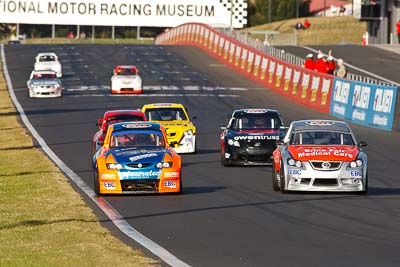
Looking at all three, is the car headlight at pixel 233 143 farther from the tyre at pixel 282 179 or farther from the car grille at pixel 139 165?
the car grille at pixel 139 165

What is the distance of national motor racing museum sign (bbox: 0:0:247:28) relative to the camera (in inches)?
4879

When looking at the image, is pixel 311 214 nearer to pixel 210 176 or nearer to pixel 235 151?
pixel 210 176

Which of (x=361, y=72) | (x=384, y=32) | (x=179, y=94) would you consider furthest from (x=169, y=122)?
(x=384, y=32)

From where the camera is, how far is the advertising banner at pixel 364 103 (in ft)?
130

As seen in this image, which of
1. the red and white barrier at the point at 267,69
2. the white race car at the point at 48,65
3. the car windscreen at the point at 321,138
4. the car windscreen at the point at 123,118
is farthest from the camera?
the white race car at the point at 48,65

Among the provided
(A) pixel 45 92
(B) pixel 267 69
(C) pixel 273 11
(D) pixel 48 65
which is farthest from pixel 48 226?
(C) pixel 273 11

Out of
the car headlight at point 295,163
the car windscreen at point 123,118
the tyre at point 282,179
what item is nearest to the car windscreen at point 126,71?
the car windscreen at point 123,118

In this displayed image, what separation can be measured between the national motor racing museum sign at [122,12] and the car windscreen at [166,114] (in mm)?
90495

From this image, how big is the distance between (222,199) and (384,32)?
79.5 meters

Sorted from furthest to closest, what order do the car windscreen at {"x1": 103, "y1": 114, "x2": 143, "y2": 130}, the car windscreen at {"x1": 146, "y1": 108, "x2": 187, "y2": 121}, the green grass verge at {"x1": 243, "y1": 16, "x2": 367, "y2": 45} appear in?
the green grass verge at {"x1": 243, "y1": 16, "x2": 367, "y2": 45} < the car windscreen at {"x1": 146, "y1": 108, "x2": 187, "y2": 121} < the car windscreen at {"x1": 103, "y1": 114, "x2": 143, "y2": 130}

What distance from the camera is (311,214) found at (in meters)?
19.2

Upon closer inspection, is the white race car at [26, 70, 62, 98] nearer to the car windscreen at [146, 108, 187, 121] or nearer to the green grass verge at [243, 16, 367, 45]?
the car windscreen at [146, 108, 187, 121]

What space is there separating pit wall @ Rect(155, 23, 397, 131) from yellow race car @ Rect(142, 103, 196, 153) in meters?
8.90

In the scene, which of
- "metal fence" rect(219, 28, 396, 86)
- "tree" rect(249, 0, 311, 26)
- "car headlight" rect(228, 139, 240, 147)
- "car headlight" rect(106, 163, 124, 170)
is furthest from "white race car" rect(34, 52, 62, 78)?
"tree" rect(249, 0, 311, 26)
